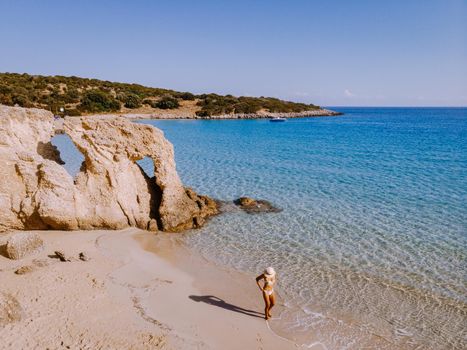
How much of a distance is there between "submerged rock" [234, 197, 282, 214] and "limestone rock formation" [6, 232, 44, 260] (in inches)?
339

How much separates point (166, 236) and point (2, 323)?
6.56 meters

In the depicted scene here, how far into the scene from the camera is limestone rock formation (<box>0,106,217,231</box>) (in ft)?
39.9

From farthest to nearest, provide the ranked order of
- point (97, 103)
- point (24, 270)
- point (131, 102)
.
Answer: point (131, 102) → point (97, 103) → point (24, 270)

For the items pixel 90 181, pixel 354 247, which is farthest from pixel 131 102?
pixel 354 247

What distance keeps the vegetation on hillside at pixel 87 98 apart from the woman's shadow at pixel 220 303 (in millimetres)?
55310

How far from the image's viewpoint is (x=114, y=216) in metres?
13.1

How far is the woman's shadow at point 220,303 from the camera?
8453mm

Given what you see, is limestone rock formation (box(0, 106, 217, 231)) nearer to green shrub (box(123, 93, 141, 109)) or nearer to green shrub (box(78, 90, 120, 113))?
green shrub (box(78, 90, 120, 113))

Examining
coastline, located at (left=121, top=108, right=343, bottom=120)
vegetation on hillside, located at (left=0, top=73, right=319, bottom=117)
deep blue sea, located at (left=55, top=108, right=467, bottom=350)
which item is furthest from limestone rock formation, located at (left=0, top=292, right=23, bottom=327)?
coastline, located at (left=121, top=108, right=343, bottom=120)

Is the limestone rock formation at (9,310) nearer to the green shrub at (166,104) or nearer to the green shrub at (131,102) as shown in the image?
the green shrub at (131,102)

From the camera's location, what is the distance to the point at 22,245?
10.4 m

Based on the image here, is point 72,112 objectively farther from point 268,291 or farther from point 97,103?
point 268,291

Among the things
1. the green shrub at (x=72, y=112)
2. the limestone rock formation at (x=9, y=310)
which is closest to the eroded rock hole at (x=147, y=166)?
the limestone rock formation at (x=9, y=310)

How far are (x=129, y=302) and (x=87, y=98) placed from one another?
66.7 m
